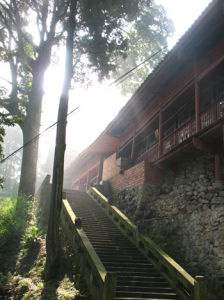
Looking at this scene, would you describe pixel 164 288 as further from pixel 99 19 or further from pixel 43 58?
pixel 43 58

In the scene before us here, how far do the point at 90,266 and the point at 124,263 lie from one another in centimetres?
104

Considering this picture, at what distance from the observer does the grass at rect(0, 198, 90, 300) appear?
5.82 metres

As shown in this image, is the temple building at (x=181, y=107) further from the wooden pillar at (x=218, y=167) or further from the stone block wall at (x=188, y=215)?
the stone block wall at (x=188, y=215)

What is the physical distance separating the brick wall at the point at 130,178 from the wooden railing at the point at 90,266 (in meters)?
3.31

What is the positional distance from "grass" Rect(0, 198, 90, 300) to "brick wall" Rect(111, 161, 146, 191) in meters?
4.03

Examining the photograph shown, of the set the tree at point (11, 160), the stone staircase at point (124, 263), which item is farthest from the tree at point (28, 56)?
the tree at point (11, 160)

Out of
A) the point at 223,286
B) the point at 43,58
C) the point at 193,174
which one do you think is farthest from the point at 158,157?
the point at 43,58

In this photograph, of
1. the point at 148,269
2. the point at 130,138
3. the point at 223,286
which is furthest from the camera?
the point at 130,138

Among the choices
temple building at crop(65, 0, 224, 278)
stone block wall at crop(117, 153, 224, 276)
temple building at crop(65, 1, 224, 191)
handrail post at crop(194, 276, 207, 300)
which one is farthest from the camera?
temple building at crop(65, 1, 224, 191)

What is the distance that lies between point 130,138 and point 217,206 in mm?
8023

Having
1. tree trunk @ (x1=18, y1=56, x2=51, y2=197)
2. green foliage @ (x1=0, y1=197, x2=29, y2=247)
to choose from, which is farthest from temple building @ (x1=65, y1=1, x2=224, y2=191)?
green foliage @ (x1=0, y1=197, x2=29, y2=247)

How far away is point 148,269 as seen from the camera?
21.8 feet

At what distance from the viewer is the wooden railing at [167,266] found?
499 cm

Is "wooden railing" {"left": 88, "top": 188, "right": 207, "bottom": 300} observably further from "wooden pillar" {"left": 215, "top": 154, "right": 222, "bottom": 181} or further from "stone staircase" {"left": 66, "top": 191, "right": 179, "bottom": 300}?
"wooden pillar" {"left": 215, "top": 154, "right": 222, "bottom": 181}
